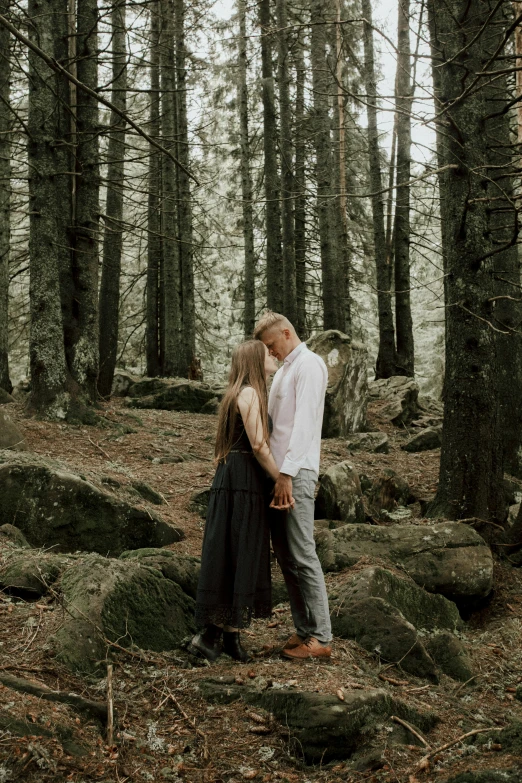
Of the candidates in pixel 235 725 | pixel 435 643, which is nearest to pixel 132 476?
pixel 435 643

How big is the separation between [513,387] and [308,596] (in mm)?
6264

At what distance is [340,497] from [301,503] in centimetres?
313

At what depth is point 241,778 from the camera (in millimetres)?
3148

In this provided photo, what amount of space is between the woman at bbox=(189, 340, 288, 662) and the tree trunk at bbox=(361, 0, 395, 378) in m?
13.1

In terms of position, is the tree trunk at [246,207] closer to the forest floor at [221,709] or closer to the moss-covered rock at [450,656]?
the forest floor at [221,709]

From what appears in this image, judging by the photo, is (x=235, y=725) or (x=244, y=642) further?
(x=244, y=642)

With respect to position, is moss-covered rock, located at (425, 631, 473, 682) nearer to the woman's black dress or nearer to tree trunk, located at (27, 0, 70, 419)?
the woman's black dress

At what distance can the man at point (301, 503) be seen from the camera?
4121 millimetres

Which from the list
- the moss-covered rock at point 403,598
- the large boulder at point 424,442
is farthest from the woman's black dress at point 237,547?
the large boulder at point 424,442

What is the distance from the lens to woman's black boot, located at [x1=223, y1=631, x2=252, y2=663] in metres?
4.24

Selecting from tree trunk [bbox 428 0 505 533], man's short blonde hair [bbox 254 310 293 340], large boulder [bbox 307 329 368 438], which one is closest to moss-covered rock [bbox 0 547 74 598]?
man's short blonde hair [bbox 254 310 293 340]

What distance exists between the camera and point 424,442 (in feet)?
36.6

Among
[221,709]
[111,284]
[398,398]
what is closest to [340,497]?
[221,709]

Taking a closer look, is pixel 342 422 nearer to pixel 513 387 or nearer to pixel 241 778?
pixel 513 387
